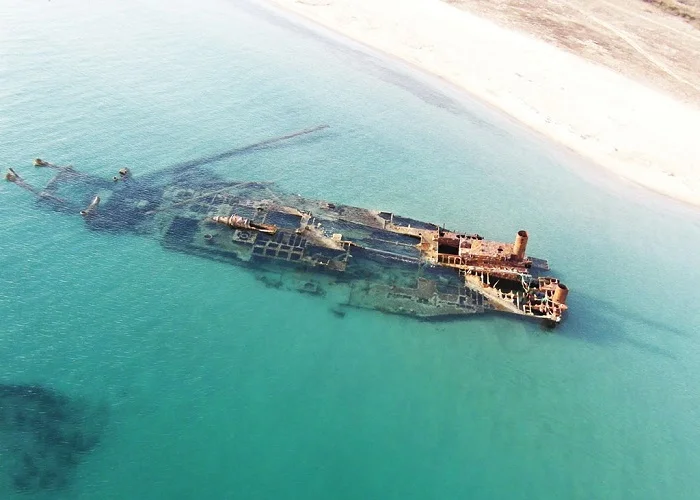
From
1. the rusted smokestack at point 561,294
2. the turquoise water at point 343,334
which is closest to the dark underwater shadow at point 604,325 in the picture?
the turquoise water at point 343,334

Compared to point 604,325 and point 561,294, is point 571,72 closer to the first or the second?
point 604,325

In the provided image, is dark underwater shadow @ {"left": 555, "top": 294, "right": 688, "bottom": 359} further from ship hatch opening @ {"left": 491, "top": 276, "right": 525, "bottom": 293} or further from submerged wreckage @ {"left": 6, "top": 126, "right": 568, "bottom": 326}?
ship hatch opening @ {"left": 491, "top": 276, "right": 525, "bottom": 293}

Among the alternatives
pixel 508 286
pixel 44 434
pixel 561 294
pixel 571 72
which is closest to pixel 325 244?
pixel 508 286

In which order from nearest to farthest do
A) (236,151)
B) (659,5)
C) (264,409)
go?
(264,409) < (236,151) < (659,5)

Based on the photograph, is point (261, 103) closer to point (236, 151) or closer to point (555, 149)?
Result: point (236, 151)

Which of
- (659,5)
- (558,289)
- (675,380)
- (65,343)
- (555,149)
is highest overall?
(659,5)

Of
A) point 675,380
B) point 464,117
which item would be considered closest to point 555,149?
point 464,117

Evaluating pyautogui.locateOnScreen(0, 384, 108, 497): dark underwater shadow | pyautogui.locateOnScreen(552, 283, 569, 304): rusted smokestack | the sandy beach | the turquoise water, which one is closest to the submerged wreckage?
pyautogui.locateOnScreen(552, 283, 569, 304): rusted smokestack
